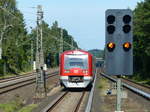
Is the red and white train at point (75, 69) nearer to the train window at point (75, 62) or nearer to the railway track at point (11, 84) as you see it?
the train window at point (75, 62)

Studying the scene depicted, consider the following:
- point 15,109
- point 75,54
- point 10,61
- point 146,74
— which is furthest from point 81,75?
point 10,61

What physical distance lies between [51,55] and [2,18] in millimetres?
37273

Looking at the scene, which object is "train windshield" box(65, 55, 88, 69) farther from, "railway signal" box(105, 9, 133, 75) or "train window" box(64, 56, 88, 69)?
"railway signal" box(105, 9, 133, 75)

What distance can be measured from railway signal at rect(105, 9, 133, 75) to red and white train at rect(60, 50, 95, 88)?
22359 millimetres

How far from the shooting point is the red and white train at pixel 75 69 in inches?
1319

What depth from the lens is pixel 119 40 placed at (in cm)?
1116

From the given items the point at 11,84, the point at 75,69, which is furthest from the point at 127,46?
the point at 11,84

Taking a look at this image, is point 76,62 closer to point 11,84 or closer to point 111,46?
point 11,84

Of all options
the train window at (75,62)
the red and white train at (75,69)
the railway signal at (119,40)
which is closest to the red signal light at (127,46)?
the railway signal at (119,40)

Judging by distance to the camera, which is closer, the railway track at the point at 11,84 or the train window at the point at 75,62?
the train window at the point at 75,62

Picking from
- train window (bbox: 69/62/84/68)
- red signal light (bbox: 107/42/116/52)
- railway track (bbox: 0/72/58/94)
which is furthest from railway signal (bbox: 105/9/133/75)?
train window (bbox: 69/62/84/68)

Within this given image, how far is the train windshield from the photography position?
33.9 metres

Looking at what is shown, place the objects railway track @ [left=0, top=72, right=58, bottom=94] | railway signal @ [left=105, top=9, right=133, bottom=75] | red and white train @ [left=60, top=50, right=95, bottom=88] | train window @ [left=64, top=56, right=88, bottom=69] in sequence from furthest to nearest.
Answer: railway track @ [left=0, top=72, right=58, bottom=94]
train window @ [left=64, top=56, right=88, bottom=69]
red and white train @ [left=60, top=50, right=95, bottom=88]
railway signal @ [left=105, top=9, right=133, bottom=75]

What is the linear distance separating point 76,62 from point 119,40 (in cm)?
2296
